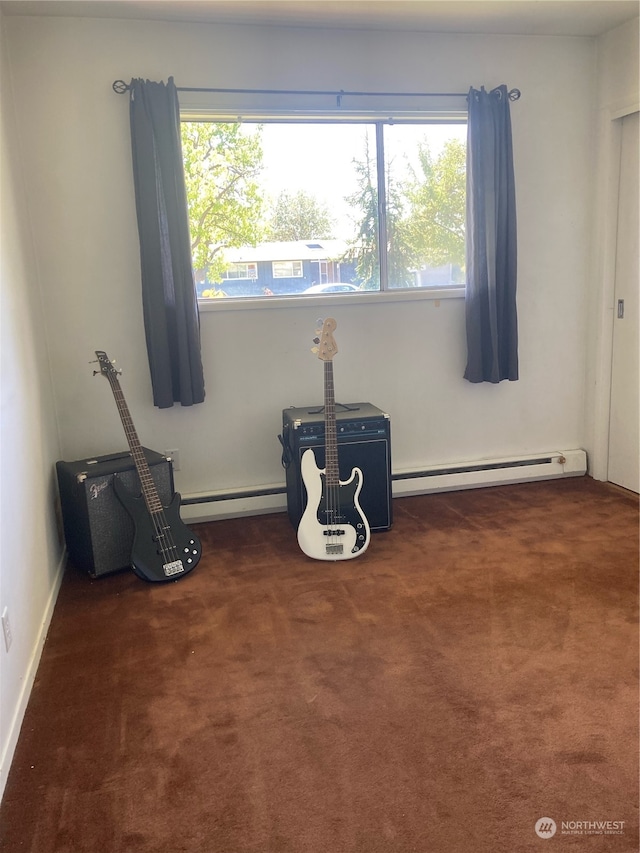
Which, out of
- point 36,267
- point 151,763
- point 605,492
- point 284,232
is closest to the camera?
point 151,763

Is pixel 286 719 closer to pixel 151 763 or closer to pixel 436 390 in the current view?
pixel 151 763

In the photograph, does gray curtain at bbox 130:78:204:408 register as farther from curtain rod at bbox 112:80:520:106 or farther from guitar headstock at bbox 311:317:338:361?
guitar headstock at bbox 311:317:338:361

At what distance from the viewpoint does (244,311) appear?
10.6 feet

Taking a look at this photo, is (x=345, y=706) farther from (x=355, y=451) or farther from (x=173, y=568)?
(x=355, y=451)

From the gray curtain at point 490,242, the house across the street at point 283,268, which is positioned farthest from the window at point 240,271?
the gray curtain at point 490,242

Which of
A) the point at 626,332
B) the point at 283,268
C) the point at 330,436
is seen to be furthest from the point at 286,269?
the point at 626,332

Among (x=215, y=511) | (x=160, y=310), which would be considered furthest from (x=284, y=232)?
(x=215, y=511)

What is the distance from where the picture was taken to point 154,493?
273cm

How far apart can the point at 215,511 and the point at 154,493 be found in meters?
0.64

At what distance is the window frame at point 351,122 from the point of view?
10.2 ft

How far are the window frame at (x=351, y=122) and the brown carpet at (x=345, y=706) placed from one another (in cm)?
124

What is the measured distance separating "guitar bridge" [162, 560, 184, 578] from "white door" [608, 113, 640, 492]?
2.41 meters

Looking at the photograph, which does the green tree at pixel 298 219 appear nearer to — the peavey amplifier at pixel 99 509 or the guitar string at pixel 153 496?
the guitar string at pixel 153 496

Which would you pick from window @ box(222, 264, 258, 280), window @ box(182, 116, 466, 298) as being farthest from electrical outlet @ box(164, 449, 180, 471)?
window @ box(222, 264, 258, 280)
